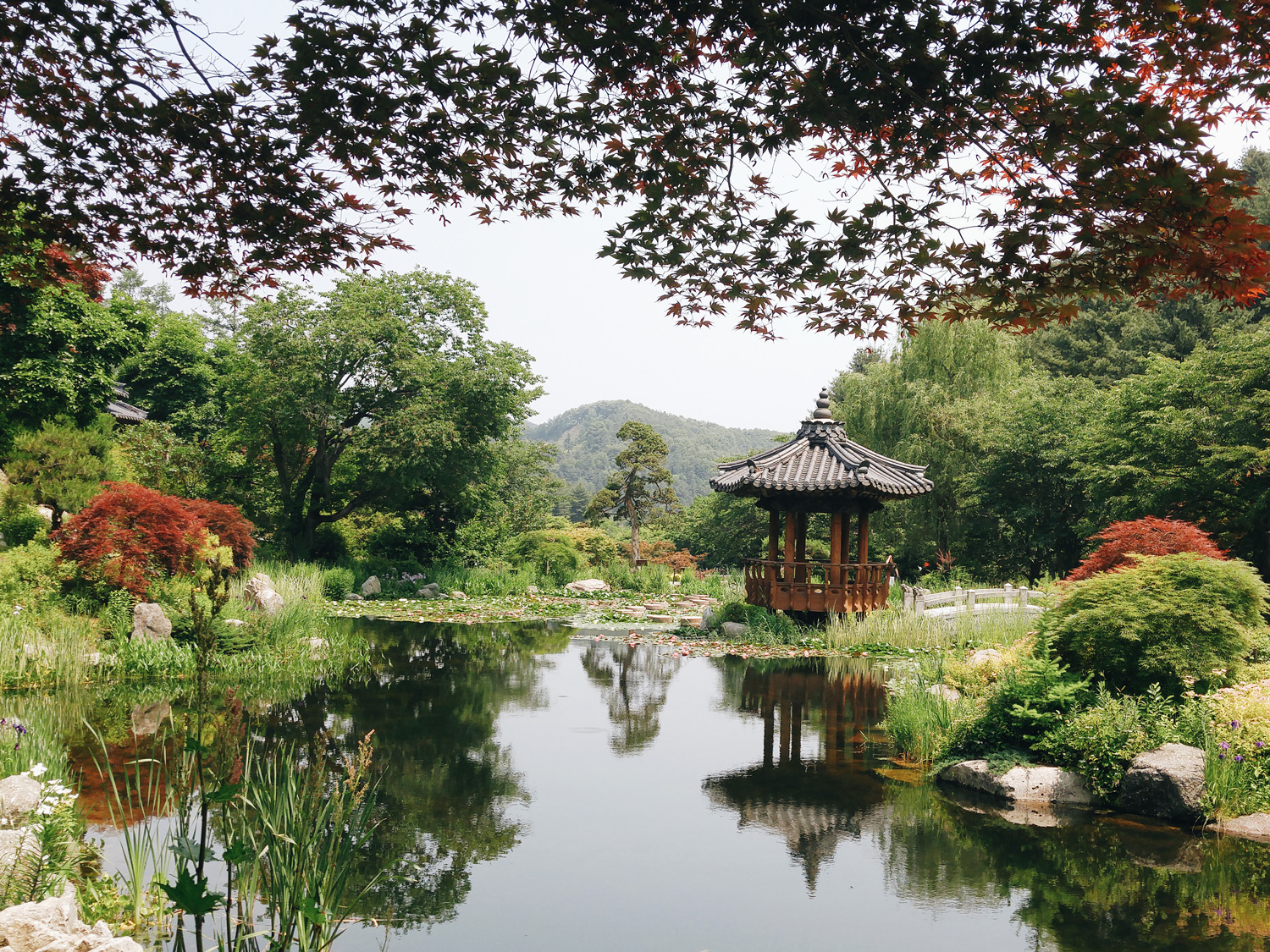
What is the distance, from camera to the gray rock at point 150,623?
869 cm

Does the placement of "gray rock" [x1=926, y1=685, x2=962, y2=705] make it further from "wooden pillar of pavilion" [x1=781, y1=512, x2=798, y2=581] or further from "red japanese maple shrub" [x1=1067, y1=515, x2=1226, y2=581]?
"wooden pillar of pavilion" [x1=781, y1=512, x2=798, y2=581]

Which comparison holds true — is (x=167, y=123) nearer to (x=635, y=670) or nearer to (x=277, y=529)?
(x=635, y=670)

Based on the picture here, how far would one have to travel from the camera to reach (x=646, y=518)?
30453 millimetres

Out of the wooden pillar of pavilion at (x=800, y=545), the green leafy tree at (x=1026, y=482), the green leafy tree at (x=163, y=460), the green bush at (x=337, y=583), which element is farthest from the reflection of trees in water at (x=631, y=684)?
the green leafy tree at (x=163, y=460)

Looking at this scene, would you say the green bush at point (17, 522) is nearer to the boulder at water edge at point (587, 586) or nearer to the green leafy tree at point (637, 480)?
the boulder at water edge at point (587, 586)

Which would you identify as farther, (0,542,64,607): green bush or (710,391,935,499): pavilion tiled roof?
(710,391,935,499): pavilion tiled roof

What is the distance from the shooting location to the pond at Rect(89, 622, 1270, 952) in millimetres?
3822

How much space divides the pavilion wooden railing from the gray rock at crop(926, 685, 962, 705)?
5122 mm

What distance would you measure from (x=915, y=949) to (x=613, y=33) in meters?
4.45

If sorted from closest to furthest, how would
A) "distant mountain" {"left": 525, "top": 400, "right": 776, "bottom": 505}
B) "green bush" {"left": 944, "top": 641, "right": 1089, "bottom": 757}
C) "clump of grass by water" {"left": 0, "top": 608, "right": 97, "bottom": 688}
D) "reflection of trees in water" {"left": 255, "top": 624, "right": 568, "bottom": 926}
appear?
"reflection of trees in water" {"left": 255, "top": 624, "right": 568, "bottom": 926} < "green bush" {"left": 944, "top": 641, "right": 1089, "bottom": 757} < "clump of grass by water" {"left": 0, "top": 608, "right": 97, "bottom": 688} < "distant mountain" {"left": 525, "top": 400, "right": 776, "bottom": 505}

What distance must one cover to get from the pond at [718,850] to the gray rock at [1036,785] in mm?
258

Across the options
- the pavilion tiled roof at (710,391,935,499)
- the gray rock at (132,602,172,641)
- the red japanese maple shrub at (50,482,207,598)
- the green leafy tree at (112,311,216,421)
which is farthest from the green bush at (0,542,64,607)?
the green leafy tree at (112,311,216,421)

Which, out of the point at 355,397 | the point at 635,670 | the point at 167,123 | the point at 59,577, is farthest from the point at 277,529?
the point at 167,123

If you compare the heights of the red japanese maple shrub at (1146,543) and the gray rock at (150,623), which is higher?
the red japanese maple shrub at (1146,543)
